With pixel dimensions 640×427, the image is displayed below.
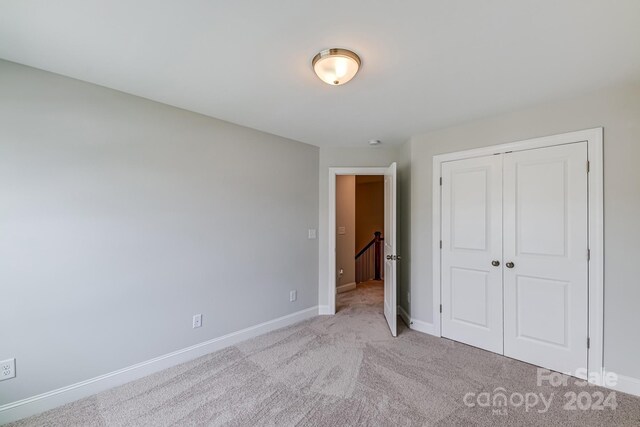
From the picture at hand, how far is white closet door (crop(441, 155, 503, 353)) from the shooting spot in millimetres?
2617

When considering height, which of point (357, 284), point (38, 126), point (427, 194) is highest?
point (38, 126)

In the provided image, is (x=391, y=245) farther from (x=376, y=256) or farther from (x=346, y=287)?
(x=376, y=256)

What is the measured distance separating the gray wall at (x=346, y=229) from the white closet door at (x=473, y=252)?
7.04 feet

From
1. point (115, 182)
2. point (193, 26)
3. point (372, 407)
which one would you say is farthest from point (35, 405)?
point (193, 26)

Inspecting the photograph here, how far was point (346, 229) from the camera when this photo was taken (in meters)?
4.98

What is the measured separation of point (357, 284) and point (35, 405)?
4576 millimetres

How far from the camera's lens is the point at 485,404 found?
1.90m

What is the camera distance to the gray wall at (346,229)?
4828 mm

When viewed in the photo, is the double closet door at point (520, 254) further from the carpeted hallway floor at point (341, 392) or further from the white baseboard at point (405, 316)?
the white baseboard at point (405, 316)

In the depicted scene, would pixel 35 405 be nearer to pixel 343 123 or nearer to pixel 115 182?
pixel 115 182

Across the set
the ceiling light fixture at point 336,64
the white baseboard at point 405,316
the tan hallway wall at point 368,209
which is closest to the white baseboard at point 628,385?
the white baseboard at point 405,316

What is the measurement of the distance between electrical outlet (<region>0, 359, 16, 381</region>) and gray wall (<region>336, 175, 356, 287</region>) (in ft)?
12.6

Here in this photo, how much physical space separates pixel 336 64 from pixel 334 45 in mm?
111

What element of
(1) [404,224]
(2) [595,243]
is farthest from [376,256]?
(2) [595,243]
